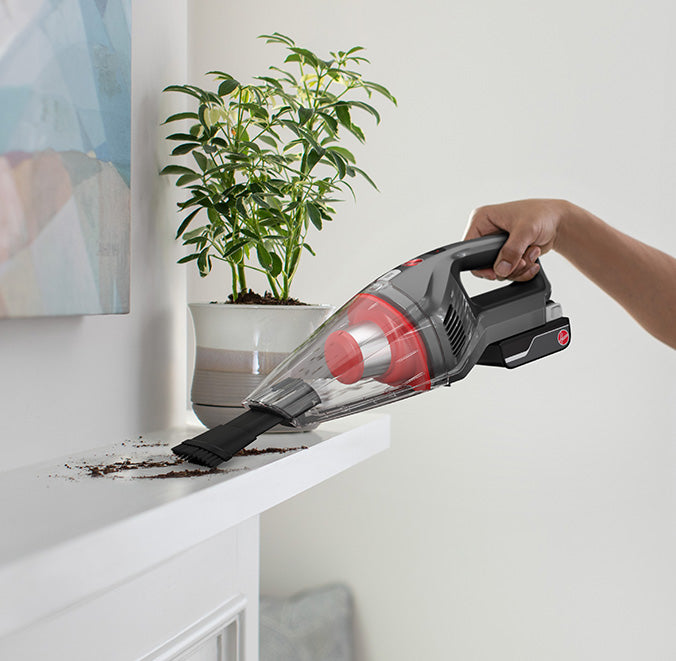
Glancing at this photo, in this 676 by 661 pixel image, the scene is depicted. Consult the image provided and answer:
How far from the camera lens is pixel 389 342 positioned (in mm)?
577

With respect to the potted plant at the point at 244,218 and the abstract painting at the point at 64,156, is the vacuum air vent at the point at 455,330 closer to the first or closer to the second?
the potted plant at the point at 244,218

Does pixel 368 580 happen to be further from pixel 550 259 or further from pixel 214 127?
pixel 214 127

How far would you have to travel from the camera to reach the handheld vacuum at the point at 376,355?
0.56m

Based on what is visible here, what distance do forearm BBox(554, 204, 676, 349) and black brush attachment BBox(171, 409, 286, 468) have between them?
497mm

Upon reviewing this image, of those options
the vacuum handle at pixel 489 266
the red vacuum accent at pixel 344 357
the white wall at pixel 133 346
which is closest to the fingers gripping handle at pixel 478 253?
the vacuum handle at pixel 489 266

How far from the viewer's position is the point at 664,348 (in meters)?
1.43

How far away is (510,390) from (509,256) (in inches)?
34.7

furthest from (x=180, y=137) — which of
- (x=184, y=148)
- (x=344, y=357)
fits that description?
(x=344, y=357)

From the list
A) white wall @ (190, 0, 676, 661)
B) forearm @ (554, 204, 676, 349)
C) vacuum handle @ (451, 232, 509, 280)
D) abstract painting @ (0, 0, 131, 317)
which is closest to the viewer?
abstract painting @ (0, 0, 131, 317)

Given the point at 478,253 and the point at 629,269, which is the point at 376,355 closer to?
the point at 478,253

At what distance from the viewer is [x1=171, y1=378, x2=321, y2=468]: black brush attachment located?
545 millimetres

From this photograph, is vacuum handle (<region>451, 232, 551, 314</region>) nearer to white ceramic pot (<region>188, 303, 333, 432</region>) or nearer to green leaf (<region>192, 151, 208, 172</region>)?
white ceramic pot (<region>188, 303, 333, 432</region>)

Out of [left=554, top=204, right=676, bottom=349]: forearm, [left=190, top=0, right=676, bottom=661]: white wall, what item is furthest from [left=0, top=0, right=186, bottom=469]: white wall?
[left=190, top=0, right=676, bottom=661]: white wall

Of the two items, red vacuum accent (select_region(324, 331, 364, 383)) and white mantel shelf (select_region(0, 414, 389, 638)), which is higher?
red vacuum accent (select_region(324, 331, 364, 383))
